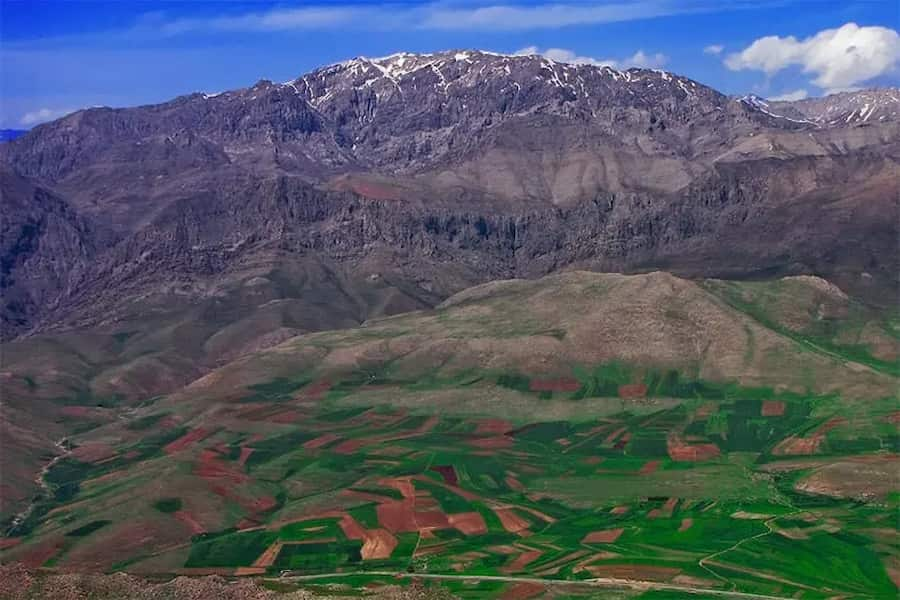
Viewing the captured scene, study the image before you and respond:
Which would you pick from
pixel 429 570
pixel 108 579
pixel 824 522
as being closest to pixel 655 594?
pixel 429 570

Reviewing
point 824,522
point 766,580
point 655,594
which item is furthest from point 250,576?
point 824,522

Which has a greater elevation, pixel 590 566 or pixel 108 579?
pixel 108 579

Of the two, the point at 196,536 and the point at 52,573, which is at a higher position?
Result: the point at 52,573

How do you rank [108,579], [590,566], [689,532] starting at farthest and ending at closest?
[689,532], [590,566], [108,579]

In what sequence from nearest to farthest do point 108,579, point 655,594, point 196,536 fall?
point 108,579
point 655,594
point 196,536

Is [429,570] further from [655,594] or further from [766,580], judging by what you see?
[766,580]

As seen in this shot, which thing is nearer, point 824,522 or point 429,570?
point 429,570

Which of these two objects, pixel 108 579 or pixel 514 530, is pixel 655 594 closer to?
pixel 514 530

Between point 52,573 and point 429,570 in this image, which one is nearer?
point 52,573

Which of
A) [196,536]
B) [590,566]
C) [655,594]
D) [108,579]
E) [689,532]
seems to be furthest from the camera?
[196,536]
